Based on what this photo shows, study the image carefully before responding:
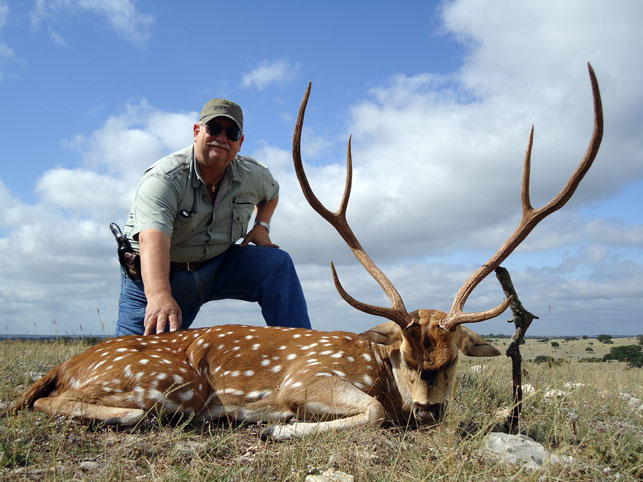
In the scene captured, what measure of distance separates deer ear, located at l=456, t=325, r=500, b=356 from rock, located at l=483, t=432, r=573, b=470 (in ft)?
2.82

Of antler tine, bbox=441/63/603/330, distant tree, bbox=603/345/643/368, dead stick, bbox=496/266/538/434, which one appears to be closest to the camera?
antler tine, bbox=441/63/603/330

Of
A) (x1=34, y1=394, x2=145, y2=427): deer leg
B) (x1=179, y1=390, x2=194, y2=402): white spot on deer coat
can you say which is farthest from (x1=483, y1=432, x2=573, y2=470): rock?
(x1=34, y1=394, x2=145, y2=427): deer leg

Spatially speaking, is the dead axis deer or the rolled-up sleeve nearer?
the dead axis deer

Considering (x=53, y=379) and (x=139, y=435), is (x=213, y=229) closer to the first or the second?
(x=53, y=379)

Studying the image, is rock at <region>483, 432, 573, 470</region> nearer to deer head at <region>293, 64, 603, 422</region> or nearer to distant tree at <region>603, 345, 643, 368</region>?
deer head at <region>293, 64, 603, 422</region>

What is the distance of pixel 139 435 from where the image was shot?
313cm

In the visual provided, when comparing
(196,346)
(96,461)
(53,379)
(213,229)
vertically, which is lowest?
(96,461)

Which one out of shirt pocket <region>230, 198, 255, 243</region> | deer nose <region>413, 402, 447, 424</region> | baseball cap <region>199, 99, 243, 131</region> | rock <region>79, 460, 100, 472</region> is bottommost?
rock <region>79, 460, 100, 472</region>

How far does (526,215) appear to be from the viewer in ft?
13.2

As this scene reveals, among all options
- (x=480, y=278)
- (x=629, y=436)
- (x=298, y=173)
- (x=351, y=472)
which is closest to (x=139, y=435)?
(x=351, y=472)

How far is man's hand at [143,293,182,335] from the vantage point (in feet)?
13.6

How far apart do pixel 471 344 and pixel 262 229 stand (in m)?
3.04

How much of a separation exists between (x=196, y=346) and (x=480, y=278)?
217 cm

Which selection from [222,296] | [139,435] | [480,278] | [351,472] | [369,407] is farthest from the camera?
[222,296]
